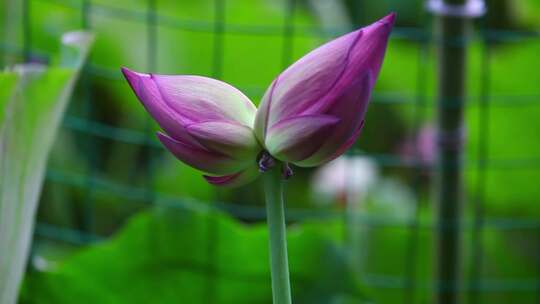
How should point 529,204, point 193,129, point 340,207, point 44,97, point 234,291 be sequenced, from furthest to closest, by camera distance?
point 529,204 < point 340,207 < point 234,291 < point 44,97 < point 193,129

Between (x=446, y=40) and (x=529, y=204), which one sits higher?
(x=446, y=40)

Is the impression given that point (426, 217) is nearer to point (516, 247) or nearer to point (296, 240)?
point (516, 247)

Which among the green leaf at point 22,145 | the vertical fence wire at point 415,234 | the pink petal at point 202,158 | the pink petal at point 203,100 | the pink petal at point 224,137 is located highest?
the pink petal at point 203,100

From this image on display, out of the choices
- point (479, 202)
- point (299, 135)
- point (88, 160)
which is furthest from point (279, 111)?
point (88, 160)

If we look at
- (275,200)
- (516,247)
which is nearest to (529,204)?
(516,247)

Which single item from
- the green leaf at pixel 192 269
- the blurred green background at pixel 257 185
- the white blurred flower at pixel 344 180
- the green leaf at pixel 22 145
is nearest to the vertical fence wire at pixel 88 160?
the blurred green background at pixel 257 185

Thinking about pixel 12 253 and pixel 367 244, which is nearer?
pixel 12 253

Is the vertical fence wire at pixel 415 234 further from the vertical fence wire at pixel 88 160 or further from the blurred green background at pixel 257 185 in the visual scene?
the vertical fence wire at pixel 88 160

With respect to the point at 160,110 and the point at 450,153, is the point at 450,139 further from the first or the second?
the point at 160,110
